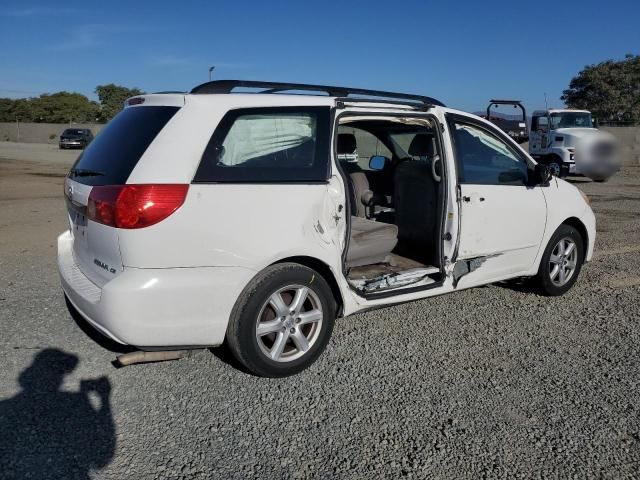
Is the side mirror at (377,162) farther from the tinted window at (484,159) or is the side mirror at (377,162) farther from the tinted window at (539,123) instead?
the tinted window at (539,123)

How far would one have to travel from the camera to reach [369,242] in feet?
15.2

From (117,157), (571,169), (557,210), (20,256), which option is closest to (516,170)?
(557,210)

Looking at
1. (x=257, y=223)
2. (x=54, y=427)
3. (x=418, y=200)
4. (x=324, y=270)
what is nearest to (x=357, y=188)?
(x=418, y=200)

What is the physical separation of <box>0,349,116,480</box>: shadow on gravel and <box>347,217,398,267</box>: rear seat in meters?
2.04

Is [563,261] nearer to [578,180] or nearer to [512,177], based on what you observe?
[512,177]

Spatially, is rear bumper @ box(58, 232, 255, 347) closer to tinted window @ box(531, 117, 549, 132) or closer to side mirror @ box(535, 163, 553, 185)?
side mirror @ box(535, 163, 553, 185)

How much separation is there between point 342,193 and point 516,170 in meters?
2.01

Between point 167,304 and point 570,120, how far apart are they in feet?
59.8

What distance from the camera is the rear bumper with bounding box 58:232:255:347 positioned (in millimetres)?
3162

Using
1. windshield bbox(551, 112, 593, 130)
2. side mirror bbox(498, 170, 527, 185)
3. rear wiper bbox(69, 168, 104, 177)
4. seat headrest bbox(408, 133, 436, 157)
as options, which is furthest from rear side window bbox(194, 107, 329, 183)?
windshield bbox(551, 112, 593, 130)

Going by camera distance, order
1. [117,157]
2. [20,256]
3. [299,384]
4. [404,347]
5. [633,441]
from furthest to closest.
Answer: [20,256] → [404,347] → [299,384] → [117,157] → [633,441]

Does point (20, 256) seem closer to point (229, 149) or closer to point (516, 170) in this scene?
point (229, 149)

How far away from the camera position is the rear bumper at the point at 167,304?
316cm

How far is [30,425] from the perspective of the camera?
122 inches
